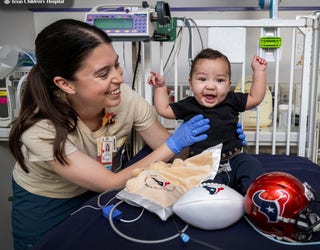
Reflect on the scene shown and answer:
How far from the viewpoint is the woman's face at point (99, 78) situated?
1128 millimetres

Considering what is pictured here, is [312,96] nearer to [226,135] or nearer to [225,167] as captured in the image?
[226,135]

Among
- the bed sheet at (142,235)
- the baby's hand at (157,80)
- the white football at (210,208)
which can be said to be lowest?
the bed sheet at (142,235)

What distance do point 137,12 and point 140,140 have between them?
0.62 m

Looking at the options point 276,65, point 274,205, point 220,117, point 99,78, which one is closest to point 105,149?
point 99,78

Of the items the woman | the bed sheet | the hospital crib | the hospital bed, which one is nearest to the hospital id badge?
the woman

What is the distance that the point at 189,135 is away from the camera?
123 centimetres

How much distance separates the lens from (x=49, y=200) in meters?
1.37

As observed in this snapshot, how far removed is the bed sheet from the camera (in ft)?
2.62

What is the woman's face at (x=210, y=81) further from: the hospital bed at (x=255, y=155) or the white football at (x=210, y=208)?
the white football at (x=210, y=208)

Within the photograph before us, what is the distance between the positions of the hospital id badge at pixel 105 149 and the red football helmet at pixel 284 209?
0.66 m

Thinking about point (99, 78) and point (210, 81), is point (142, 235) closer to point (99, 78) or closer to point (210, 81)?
point (99, 78)

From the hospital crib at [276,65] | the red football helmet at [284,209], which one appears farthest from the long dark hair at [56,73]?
the red football helmet at [284,209]

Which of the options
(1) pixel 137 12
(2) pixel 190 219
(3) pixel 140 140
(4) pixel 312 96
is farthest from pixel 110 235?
(4) pixel 312 96

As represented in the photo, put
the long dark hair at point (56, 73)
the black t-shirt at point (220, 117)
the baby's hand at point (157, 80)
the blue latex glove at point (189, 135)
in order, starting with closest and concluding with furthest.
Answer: the long dark hair at point (56, 73) → the blue latex glove at point (189, 135) → the black t-shirt at point (220, 117) → the baby's hand at point (157, 80)
